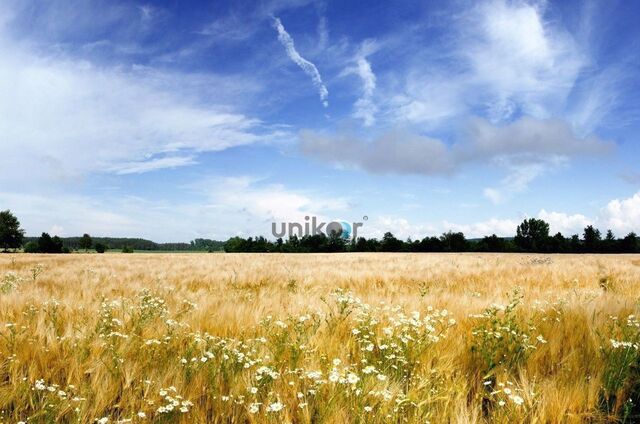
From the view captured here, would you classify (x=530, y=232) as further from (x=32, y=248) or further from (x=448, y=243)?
(x=32, y=248)

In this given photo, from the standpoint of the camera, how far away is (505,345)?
3.55 m

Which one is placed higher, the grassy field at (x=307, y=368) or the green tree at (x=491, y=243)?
the green tree at (x=491, y=243)

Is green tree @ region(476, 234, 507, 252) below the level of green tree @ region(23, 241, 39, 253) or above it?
above

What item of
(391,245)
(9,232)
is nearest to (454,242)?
(391,245)

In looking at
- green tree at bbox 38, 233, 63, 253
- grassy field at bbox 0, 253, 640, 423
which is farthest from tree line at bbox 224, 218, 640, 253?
grassy field at bbox 0, 253, 640, 423

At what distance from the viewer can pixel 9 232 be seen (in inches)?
4058

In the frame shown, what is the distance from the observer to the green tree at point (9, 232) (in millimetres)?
102250

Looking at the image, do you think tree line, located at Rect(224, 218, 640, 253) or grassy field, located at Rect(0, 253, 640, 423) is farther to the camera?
tree line, located at Rect(224, 218, 640, 253)

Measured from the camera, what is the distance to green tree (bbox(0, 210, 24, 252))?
102250mm

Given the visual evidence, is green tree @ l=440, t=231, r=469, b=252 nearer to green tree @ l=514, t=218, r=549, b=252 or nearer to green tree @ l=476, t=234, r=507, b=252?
green tree @ l=476, t=234, r=507, b=252

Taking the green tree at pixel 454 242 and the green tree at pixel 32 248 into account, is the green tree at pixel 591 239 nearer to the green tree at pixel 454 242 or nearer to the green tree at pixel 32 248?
the green tree at pixel 454 242

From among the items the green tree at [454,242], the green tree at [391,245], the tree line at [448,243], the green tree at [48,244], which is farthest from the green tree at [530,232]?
the green tree at [48,244]

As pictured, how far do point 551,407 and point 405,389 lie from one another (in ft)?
3.23

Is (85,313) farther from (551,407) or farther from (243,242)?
(243,242)
